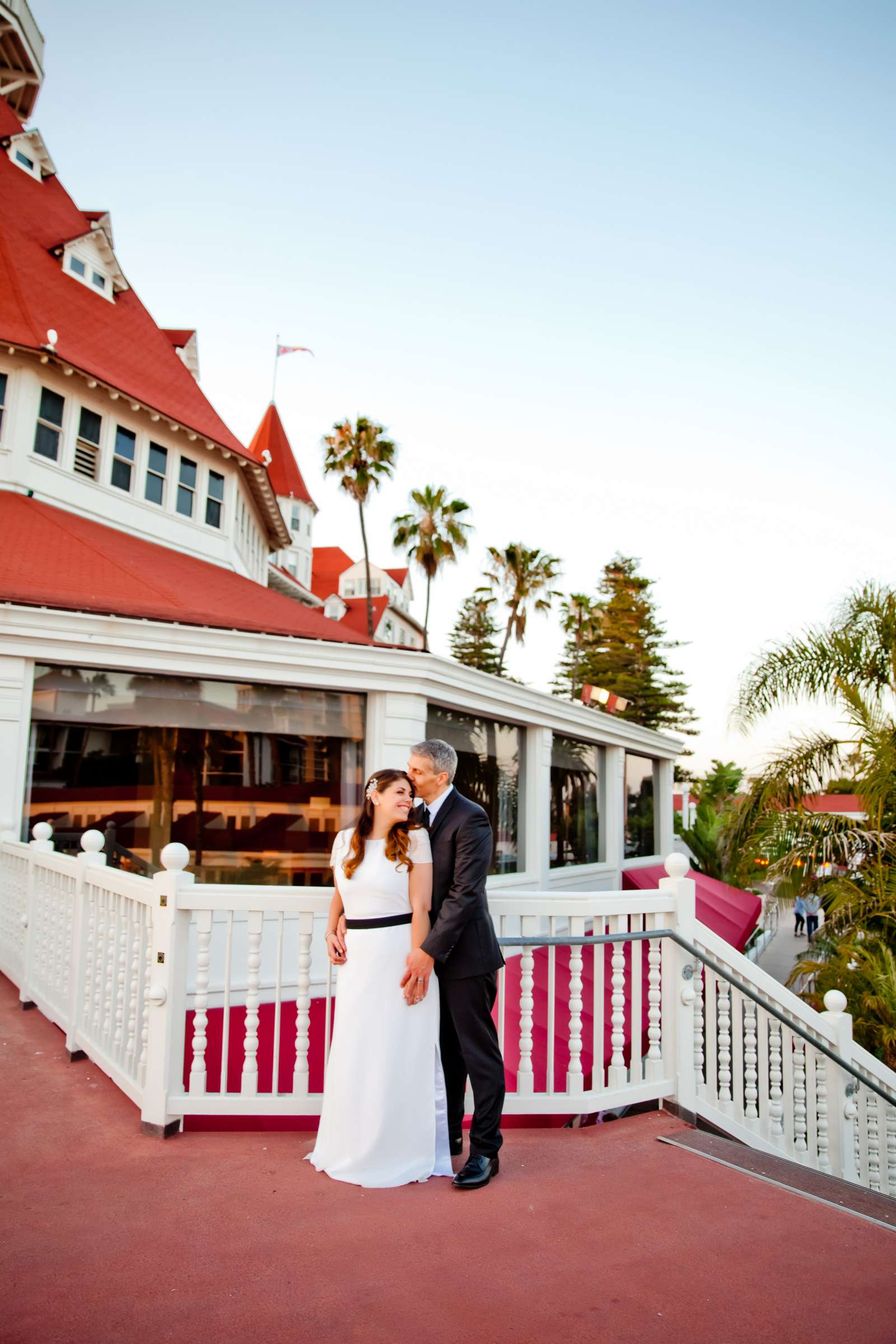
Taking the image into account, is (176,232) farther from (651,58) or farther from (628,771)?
(628,771)

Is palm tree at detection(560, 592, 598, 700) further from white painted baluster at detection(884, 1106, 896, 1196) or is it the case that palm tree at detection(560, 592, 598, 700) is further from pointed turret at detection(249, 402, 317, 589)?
white painted baluster at detection(884, 1106, 896, 1196)

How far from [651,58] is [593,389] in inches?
248

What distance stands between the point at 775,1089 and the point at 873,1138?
2068mm

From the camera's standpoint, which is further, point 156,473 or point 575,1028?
point 156,473

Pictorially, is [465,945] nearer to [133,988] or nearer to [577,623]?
Answer: [133,988]

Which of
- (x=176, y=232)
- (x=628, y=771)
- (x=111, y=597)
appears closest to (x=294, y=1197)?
(x=111, y=597)

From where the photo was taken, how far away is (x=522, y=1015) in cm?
426

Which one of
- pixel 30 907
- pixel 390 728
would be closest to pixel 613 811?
pixel 390 728

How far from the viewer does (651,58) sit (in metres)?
9.18

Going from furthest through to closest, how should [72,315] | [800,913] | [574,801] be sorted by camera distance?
1. [800,913]
2. [72,315]
3. [574,801]

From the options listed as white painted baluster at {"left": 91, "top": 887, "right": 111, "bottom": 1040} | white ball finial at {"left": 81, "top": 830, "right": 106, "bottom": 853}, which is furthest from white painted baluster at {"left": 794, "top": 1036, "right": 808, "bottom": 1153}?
white ball finial at {"left": 81, "top": 830, "right": 106, "bottom": 853}

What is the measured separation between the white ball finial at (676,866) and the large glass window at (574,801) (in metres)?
7.26

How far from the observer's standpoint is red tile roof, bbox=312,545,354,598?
57594mm

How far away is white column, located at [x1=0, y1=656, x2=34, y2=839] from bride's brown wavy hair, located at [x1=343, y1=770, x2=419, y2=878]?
547cm
